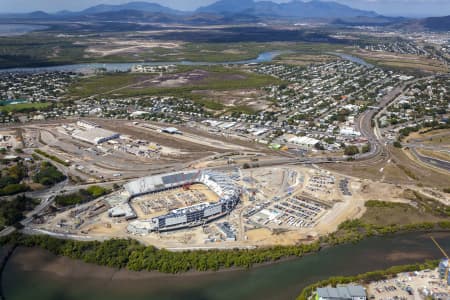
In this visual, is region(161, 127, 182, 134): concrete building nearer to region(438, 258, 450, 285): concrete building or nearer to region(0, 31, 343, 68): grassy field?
region(438, 258, 450, 285): concrete building

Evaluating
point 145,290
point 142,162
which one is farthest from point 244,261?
point 142,162

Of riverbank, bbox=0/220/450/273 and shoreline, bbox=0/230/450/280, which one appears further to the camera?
riverbank, bbox=0/220/450/273

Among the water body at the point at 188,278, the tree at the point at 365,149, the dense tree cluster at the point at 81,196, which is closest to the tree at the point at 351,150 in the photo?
the tree at the point at 365,149

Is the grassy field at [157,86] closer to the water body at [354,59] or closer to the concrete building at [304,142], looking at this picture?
the concrete building at [304,142]

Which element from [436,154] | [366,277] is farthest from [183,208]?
[436,154]

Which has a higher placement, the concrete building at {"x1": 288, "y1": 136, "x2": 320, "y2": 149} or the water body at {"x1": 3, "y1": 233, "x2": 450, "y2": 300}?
the concrete building at {"x1": 288, "y1": 136, "x2": 320, "y2": 149}

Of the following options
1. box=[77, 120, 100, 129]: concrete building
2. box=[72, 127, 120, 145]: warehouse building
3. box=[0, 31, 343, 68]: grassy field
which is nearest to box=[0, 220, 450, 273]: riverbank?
box=[72, 127, 120, 145]: warehouse building
